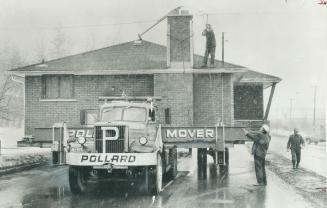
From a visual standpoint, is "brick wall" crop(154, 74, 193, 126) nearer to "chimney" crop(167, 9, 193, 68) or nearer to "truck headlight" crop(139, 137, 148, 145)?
"chimney" crop(167, 9, 193, 68)

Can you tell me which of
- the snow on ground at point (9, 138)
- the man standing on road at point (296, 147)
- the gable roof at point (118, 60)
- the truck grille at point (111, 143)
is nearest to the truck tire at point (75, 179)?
the truck grille at point (111, 143)

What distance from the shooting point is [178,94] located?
23219mm

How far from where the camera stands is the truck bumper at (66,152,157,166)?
11.8m

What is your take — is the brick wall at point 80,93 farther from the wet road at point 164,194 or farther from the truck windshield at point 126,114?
the truck windshield at point 126,114

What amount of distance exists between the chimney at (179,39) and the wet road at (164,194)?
25.8 feet

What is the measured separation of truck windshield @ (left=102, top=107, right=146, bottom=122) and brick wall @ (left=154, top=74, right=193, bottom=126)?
351 inches

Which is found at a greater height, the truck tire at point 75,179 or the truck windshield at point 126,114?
the truck windshield at point 126,114

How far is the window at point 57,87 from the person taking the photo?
A: 24359mm

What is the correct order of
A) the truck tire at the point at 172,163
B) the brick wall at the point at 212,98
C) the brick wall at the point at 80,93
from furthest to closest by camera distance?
1. the brick wall at the point at 80,93
2. the brick wall at the point at 212,98
3. the truck tire at the point at 172,163

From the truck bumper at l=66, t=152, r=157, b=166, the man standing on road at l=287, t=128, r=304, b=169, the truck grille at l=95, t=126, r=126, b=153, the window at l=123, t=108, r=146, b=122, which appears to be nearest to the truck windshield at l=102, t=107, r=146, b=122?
the window at l=123, t=108, r=146, b=122

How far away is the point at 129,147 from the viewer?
12578 millimetres

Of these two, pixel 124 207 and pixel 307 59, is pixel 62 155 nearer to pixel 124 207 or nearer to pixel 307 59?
pixel 124 207

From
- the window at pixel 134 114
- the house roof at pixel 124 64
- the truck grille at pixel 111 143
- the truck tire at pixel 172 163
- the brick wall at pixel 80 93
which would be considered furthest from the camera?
the brick wall at pixel 80 93

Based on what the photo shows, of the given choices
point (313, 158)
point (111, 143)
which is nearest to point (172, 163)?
point (111, 143)
